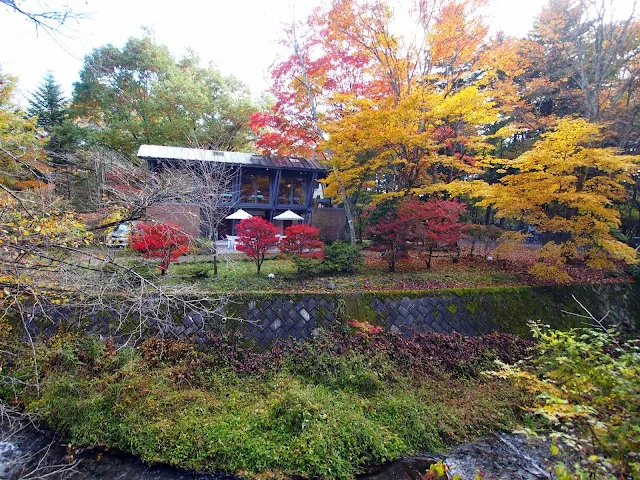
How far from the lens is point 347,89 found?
35.6 feet

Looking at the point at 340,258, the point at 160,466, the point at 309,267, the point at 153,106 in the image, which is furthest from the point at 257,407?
the point at 153,106

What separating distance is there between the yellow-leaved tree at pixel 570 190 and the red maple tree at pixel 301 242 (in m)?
4.73

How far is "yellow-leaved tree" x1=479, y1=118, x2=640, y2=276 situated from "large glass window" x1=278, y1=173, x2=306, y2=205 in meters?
9.43

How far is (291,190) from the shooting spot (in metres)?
15.8

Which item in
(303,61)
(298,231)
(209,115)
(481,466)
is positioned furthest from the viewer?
(209,115)

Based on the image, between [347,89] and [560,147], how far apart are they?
681 cm

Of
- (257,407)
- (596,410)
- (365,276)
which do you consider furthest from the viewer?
(365,276)

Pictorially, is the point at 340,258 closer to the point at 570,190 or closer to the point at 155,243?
the point at 155,243

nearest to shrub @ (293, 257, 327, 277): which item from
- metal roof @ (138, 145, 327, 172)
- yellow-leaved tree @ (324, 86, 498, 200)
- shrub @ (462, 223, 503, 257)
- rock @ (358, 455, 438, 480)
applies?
yellow-leaved tree @ (324, 86, 498, 200)

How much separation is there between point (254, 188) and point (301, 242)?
8.20 m

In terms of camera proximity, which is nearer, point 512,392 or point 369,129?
point 512,392

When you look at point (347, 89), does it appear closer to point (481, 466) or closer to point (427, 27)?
point (427, 27)

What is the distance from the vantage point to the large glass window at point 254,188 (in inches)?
595

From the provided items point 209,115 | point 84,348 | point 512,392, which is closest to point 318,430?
point 512,392
